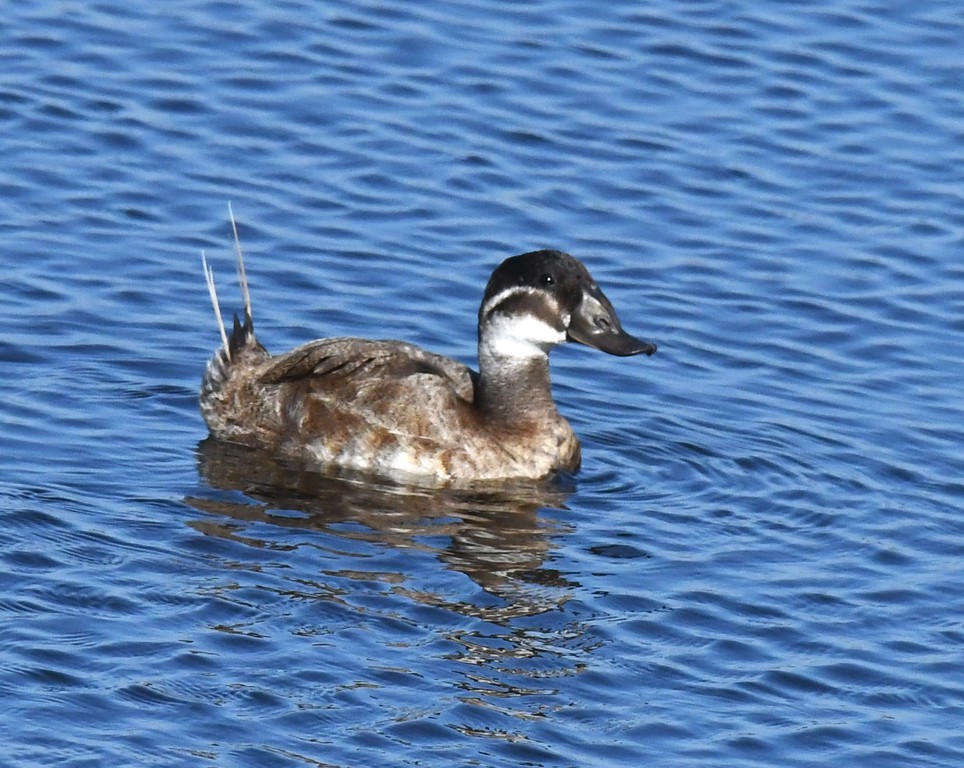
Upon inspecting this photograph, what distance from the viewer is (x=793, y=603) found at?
9500 mm

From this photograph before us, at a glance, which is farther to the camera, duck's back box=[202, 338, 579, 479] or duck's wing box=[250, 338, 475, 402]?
duck's wing box=[250, 338, 475, 402]

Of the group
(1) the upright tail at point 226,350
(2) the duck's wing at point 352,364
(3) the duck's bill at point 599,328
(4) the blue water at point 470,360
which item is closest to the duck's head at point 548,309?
(3) the duck's bill at point 599,328

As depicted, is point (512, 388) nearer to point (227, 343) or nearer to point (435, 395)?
point (435, 395)

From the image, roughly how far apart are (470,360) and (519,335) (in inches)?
56.5

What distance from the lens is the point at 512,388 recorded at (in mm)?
11375

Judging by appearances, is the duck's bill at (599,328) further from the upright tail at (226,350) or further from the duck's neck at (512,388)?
the upright tail at (226,350)

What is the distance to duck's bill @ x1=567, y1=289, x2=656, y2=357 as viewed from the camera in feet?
36.9

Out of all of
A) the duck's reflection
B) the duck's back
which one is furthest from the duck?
the duck's reflection

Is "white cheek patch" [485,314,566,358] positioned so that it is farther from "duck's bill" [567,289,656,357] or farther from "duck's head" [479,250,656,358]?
"duck's bill" [567,289,656,357]

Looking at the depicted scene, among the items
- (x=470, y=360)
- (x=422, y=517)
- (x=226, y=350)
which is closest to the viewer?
(x=422, y=517)

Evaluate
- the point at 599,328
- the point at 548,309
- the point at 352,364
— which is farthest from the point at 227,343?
the point at 599,328

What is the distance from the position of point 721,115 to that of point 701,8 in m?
2.09

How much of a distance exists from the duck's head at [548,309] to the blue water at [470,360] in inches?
27.4

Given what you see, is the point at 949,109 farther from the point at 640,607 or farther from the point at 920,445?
the point at 640,607
